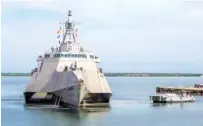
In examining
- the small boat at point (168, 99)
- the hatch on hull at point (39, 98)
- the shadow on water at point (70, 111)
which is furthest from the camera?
the small boat at point (168, 99)

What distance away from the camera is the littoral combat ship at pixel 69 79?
27297 mm

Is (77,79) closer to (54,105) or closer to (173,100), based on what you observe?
(54,105)

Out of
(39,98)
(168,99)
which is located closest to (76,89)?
(39,98)

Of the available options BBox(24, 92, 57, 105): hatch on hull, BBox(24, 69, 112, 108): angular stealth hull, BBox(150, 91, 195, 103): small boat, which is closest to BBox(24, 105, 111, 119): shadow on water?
BBox(24, 69, 112, 108): angular stealth hull

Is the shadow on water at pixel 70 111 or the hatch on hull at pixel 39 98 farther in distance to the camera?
the hatch on hull at pixel 39 98

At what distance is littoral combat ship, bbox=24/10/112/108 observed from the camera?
27297 millimetres

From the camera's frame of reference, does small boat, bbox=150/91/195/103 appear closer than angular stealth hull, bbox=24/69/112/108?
No

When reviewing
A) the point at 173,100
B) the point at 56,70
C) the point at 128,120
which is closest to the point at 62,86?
the point at 56,70

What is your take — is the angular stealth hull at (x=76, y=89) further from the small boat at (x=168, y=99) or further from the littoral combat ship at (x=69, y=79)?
the small boat at (x=168, y=99)

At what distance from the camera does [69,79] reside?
89.5 feet

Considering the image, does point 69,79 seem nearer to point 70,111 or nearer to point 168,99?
point 70,111

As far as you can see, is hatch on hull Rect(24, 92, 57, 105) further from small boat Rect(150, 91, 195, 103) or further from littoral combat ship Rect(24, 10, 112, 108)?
small boat Rect(150, 91, 195, 103)

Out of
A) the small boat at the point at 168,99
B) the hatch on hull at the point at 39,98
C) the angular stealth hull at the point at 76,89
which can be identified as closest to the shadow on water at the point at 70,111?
the angular stealth hull at the point at 76,89

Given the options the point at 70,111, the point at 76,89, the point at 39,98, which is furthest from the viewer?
the point at 39,98
